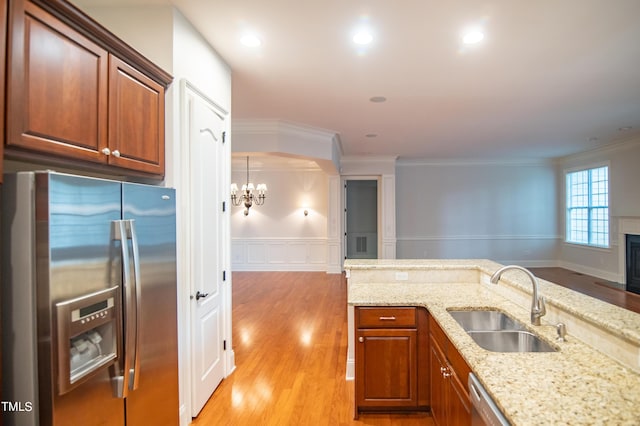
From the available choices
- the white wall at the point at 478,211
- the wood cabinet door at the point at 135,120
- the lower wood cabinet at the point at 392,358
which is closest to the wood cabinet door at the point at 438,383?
the lower wood cabinet at the point at 392,358

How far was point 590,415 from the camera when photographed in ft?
3.30

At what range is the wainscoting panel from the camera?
8.30 m

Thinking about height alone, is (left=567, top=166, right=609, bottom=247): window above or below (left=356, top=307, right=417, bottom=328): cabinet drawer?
above

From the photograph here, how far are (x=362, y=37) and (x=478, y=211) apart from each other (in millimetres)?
7165

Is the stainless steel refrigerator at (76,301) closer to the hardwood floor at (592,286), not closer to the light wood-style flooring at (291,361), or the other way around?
the light wood-style flooring at (291,361)

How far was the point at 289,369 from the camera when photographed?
313cm

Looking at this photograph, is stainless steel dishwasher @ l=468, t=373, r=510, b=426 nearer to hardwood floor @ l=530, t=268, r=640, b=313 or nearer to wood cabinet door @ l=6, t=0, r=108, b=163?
wood cabinet door @ l=6, t=0, r=108, b=163

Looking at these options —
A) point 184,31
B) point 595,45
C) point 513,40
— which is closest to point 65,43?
point 184,31

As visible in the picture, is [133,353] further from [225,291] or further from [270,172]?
[270,172]

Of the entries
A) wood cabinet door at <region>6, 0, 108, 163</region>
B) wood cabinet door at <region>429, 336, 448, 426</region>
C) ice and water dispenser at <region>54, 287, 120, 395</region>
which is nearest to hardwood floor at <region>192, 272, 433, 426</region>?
wood cabinet door at <region>429, 336, 448, 426</region>

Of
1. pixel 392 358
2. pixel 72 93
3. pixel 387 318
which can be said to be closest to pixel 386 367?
pixel 392 358

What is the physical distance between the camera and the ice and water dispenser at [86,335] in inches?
46.1

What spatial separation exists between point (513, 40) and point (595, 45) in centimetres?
72

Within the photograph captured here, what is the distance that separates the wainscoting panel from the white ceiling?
3.79 meters
